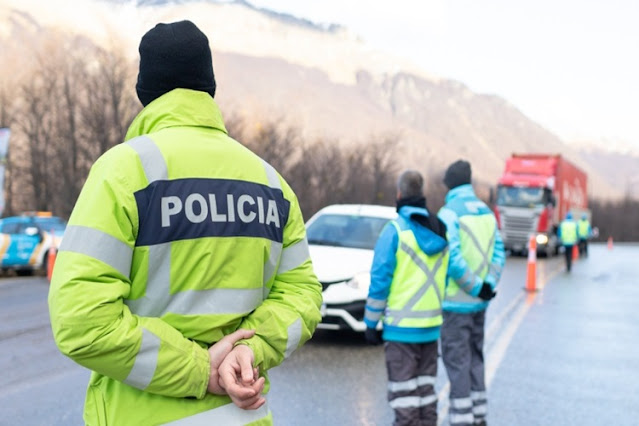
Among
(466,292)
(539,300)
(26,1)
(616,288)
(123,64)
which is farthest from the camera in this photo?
(26,1)

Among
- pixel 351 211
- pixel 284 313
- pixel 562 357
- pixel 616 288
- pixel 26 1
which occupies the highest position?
pixel 26 1

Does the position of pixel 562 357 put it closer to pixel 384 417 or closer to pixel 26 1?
pixel 384 417

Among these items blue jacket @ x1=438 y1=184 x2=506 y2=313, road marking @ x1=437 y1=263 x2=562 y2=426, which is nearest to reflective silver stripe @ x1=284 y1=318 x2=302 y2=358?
blue jacket @ x1=438 y1=184 x2=506 y2=313

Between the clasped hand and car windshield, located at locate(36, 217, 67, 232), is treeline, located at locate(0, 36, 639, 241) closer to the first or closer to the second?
car windshield, located at locate(36, 217, 67, 232)

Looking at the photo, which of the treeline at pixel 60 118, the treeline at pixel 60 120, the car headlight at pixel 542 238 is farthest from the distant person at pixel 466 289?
the treeline at pixel 60 120

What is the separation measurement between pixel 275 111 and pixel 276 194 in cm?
8417

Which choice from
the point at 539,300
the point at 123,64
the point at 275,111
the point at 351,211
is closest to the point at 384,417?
the point at 351,211

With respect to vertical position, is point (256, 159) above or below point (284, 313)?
above

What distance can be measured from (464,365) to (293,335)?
345 cm

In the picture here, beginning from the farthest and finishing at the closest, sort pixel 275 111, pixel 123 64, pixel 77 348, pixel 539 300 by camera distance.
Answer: pixel 275 111
pixel 123 64
pixel 539 300
pixel 77 348

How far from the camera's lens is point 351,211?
1080cm

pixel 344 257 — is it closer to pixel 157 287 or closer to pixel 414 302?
pixel 414 302

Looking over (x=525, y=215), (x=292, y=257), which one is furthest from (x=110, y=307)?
(x=525, y=215)

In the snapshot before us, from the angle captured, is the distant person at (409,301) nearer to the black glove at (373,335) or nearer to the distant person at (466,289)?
the black glove at (373,335)
